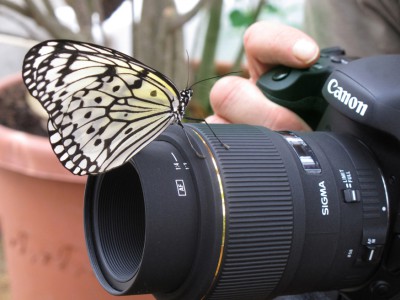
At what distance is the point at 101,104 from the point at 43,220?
2.53ft

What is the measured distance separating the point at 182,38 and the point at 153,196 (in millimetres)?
1063

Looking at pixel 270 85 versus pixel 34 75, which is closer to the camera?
pixel 34 75

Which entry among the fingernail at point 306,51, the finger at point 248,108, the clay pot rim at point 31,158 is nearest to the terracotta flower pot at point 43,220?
the clay pot rim at point 31,158

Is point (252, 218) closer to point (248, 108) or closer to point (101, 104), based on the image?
point (101, 104)

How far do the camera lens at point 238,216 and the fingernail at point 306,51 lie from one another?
0.17m

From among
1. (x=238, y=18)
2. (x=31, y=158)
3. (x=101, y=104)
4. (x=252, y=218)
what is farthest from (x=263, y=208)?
(x=238, y=18)

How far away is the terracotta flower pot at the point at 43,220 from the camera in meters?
1.43

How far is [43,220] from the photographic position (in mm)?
1469

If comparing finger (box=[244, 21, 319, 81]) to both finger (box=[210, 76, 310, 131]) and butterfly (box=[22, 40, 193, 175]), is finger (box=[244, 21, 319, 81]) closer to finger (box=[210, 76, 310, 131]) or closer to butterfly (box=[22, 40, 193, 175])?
finger (box=[210, 76, 310, 131])

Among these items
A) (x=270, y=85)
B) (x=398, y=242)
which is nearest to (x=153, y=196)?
(x=398, y=242)

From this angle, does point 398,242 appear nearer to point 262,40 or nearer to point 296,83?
point 296,83

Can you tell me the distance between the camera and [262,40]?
107 cm

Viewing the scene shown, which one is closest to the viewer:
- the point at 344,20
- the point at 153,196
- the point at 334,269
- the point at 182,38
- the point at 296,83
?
the point at 153,196

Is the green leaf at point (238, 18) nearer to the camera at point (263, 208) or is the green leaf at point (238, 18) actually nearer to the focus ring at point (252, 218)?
the camera at point (263, 208)
